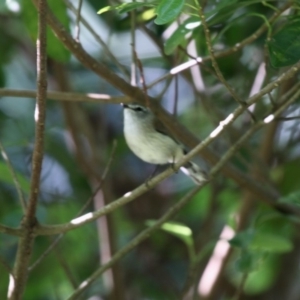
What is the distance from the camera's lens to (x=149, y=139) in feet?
8.50

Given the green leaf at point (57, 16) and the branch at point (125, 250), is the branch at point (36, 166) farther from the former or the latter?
the green leaf at point (57, 16)

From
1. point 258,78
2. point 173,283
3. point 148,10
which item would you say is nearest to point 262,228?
point 258,78

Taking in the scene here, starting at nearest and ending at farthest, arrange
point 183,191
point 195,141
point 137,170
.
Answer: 1. point 195,141
2. point 183,191
3. point 137,170

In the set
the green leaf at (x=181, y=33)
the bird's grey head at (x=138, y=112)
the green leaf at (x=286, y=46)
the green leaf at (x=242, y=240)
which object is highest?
the bird's grey head at (x=138, y=112)

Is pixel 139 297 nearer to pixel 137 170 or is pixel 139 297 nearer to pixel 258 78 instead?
pixel 137 170

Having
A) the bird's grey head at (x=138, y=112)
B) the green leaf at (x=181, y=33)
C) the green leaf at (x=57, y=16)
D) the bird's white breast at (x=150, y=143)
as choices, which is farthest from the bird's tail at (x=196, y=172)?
the green leaf at (x=181, y=33)

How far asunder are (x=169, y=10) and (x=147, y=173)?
90.6 inches

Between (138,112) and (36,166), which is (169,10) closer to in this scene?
(36,166)

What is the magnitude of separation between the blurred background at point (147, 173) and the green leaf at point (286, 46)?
0.51 m

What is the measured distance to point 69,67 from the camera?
3301 mm

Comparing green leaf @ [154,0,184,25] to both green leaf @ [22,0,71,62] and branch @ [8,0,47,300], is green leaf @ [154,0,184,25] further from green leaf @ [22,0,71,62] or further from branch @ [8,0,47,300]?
green leaf @ [22,0,71,62]

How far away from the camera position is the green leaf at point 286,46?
1576 mm

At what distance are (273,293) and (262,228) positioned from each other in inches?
42.3

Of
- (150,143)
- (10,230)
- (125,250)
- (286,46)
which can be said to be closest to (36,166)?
(10,230)
